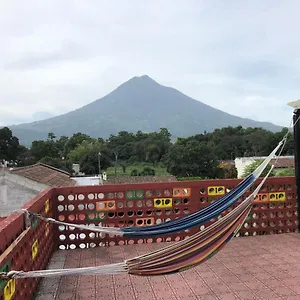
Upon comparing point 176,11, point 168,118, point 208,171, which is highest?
point 168,118

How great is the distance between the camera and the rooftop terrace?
9.05 ft

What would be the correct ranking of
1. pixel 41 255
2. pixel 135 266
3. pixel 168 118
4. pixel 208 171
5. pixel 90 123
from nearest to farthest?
pixel 135 266 → pixel 41 255 → pixel 208 171 → pixel 90 123 → pixel 168 118

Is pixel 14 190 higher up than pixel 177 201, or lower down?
lower down

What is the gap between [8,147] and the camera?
30.2 meters

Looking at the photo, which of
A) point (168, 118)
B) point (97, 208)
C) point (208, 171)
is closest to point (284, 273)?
point (97, 208)

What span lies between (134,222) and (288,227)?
71.7 inches

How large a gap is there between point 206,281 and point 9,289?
5.24 feet

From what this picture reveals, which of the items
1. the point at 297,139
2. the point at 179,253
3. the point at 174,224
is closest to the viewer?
the point at 179,253

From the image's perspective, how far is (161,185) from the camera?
429 centimetres

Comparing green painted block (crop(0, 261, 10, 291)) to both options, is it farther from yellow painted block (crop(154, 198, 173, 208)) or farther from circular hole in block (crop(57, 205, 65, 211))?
yellow painted block (crop(154, 198, 173, 208))

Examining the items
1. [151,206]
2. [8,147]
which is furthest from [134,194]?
[8,147]

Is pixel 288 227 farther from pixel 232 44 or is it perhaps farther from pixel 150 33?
pixel 150 33

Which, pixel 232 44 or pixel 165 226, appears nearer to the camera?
pixel 165 226

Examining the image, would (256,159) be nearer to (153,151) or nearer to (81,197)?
(153,151)
